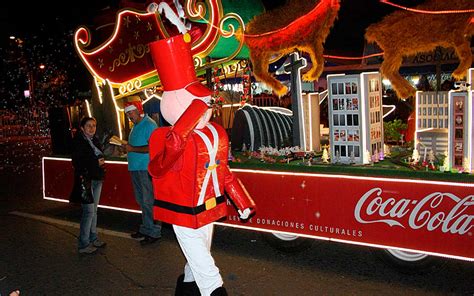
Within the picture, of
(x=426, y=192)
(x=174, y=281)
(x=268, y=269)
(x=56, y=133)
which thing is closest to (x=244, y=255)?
(x=268, y=269)

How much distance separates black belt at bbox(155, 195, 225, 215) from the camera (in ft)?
12.1

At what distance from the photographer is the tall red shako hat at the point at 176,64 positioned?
3.68 m

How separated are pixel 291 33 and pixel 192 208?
128 inches

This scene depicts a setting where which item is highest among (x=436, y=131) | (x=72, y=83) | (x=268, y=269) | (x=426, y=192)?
(x=72, y=83)

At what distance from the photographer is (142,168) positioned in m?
6.43

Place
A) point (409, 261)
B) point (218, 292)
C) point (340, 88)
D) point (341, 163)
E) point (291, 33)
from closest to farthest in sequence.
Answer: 1. point (218, 292)
2. point (409, 261)
3. point (341, 163)
4. point (340, 88)
5. point (291, 33)

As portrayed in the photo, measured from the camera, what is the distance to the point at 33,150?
20.6m

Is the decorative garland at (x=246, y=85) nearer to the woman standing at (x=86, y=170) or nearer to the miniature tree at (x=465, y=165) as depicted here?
the woman standing at (x=86, y=170)

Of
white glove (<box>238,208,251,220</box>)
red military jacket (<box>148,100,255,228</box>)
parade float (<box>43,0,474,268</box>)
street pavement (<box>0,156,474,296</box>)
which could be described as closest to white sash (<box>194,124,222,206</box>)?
red military jacket (<box>148,100,255,228</box>)

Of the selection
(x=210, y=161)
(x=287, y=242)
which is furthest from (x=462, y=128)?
(x=210, y=161)

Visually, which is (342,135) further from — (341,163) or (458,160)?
(458,160)

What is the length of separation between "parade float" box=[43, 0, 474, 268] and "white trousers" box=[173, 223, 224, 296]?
73.7 inches

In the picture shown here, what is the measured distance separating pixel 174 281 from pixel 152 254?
1.02 meters

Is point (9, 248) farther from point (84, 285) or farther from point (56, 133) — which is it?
point (56, 133)
